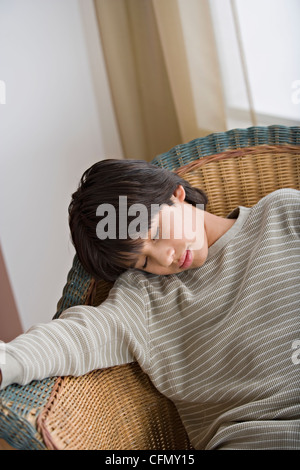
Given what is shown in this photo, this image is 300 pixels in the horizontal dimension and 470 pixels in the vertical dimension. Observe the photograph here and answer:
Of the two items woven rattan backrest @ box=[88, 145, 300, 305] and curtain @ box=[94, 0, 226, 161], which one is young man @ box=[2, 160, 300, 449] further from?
curtain @ box=[94, 0, 226, 161]

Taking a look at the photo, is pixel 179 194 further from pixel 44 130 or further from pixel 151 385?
pixel 44 130

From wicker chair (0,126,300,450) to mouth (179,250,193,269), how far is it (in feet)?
0.75

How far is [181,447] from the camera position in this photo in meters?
1.26

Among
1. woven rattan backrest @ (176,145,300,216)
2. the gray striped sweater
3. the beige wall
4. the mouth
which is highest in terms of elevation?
woven rattan backrest @ (176,145,300,216)

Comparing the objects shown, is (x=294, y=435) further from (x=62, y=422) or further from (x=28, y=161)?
(x=28, y=161)

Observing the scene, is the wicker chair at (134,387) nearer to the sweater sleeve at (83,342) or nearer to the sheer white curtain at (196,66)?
the sweater sleeve at (83,342)

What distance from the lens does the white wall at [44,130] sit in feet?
5.77

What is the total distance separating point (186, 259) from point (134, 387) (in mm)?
301

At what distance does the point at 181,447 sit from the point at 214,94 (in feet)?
3.34

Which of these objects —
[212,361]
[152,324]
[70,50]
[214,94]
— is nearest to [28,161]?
[70,50]

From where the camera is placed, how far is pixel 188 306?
117cm

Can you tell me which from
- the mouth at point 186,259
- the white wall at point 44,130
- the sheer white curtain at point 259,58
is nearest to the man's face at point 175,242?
the mouth at point 186,259

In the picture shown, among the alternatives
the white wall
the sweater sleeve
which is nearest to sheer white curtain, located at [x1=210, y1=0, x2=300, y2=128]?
the white wall

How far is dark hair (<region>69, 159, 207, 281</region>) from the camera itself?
1.13 meters
